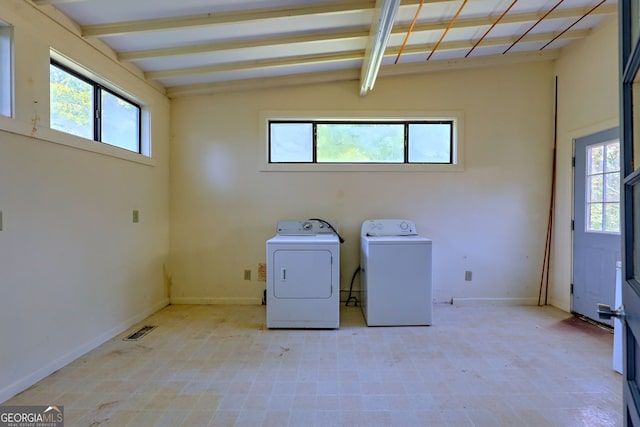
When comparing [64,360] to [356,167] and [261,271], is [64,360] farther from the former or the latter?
[356,167]

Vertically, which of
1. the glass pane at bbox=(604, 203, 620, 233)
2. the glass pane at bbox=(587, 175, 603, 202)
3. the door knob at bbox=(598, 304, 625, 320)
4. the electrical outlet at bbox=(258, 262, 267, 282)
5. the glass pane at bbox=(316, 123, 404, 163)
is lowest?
the electrical outlet at bbox=(258, 262, 267, 282)

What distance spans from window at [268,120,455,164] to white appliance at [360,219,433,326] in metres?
1.21

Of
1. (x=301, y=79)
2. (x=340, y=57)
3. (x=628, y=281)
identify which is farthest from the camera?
(x=301, y=79)

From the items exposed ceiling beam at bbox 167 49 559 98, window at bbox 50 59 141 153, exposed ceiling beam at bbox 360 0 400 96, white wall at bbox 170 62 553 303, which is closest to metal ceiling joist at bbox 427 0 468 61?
exposed ceiling beam at bbox 167 49 559 98

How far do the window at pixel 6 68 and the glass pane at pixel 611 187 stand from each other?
4.80m

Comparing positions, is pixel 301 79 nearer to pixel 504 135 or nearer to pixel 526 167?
pixel 504 135

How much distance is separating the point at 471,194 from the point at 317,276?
2149 millimetres

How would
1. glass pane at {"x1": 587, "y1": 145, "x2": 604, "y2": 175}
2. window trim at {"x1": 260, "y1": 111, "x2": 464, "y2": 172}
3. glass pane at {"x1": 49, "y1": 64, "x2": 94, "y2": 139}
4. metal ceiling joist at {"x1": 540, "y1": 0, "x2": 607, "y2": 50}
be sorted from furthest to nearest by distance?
window trim at {"x1": 260, "y1": 111, "x2": 464, "y2": 172}, glass pane at {"x1": 587, "y1": 145, "x2": 604, "y2": 175}, metal ceiling joist at {"x1": 540, "y1": 0, "x2": 607, "y2": 50}, glass pane at {"x1": 49, "y1": 64, "x2": 94, "y2": 139}

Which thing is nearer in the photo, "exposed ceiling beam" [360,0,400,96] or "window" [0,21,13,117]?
"window" [0,21,13,117]

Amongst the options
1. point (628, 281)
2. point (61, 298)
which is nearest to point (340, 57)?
point (628, 281)

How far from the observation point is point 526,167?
3686mm

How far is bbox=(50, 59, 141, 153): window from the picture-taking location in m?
2.31

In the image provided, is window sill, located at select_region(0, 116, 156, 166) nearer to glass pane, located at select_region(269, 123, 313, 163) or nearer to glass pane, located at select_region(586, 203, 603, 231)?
glass pane, located at select_region(269, 123, 313, 163)

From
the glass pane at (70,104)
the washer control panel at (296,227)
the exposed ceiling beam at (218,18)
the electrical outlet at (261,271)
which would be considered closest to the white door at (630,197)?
the exposed ceiling beam at (218,18)
